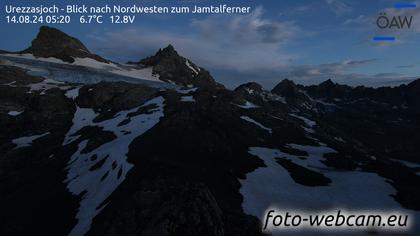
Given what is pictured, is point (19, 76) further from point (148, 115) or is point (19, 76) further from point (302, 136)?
point (302, 136)

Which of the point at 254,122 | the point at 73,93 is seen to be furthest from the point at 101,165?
the point at 73,93

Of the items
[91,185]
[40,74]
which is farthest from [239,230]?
[40,74]

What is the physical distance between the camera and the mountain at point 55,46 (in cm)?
16577

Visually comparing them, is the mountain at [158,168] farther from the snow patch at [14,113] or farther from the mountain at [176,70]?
the mountain at [176,70]

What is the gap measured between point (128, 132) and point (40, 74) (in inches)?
3262

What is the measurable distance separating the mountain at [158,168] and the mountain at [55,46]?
64.8 meters

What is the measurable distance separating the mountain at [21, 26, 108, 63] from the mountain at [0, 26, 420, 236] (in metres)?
64.8

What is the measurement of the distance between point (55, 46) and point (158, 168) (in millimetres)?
165134

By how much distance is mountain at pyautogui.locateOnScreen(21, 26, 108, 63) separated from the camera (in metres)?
166

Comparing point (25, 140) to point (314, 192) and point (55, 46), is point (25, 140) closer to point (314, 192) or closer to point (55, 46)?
point (314, 192)

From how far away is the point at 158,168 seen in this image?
126 feet

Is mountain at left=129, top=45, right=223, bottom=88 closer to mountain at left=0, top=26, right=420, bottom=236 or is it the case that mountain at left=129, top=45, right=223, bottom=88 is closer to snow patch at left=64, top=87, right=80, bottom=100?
snow patch at left=64, top=87, right=80, bottom=100

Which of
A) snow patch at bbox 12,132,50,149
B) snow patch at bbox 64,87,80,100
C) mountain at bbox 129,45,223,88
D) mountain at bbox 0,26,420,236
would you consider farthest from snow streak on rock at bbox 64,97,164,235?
mountain at bbox 129,45,223,88

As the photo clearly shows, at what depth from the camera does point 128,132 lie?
6462 cm
